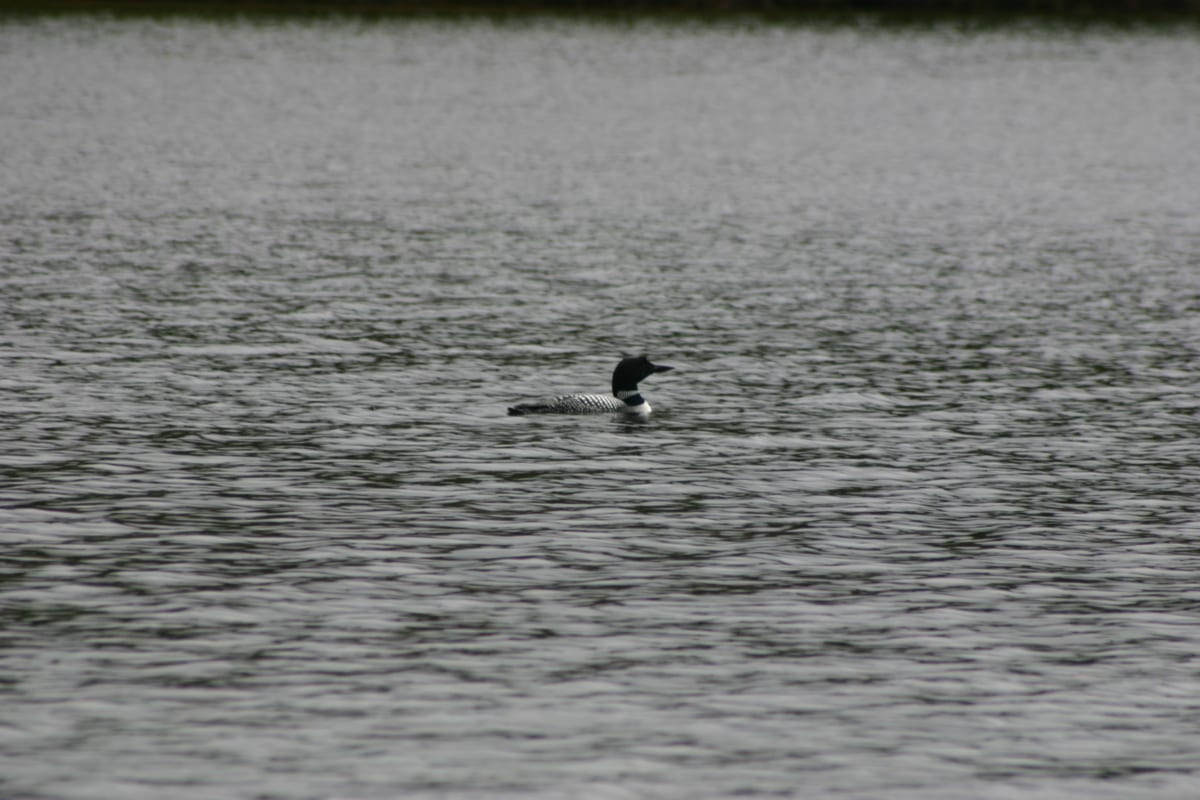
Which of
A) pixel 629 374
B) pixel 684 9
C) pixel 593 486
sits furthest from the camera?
pixel 684 9

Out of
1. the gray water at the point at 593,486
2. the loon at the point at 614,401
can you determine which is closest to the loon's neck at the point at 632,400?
the loon at the point at 614,401

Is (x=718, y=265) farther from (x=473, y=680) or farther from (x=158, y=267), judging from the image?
(x=473, y=680)

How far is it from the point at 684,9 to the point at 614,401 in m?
114

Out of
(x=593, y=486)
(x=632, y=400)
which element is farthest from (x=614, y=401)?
(x=593, y=486)

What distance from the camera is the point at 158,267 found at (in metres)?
48.5

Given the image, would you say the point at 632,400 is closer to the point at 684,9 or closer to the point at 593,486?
the point at 593,486

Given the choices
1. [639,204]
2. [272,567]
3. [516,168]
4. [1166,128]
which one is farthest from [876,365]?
[1166,128]

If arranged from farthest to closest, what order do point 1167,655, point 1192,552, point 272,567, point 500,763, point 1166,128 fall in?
point 1166,128 → point 1192,552 → point 272,567 → point 1167,655 → point 500,763

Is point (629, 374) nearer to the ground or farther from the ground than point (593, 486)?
farther from the ground

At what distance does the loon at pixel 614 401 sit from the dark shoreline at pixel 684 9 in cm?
10705

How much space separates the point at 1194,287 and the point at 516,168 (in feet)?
105

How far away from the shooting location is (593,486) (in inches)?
1069

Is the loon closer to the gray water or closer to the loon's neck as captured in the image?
the loon's neck

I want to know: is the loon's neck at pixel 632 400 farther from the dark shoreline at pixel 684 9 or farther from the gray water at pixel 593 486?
the dark shoreline at pixel 684 9
